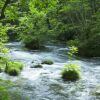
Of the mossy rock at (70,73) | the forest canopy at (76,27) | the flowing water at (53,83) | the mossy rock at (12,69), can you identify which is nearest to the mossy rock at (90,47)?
the forest canopy at (76,27)

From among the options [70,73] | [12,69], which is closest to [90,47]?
[70,73]

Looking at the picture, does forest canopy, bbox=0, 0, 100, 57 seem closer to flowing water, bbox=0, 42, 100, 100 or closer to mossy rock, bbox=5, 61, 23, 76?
flowing water, bbox=0, 42, 100, 100

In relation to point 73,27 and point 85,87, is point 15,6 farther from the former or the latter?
point 73,27

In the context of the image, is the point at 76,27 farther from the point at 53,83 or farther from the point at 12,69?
the point at 53,83

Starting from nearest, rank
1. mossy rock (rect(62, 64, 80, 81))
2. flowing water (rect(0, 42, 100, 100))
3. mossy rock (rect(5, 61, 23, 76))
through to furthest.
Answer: flowing water (rect(0, 42, 100, 100)) < mossy rock (rect(62, 64, 80, 81)) < mossy rock (rect(5, 61, 23, 76))

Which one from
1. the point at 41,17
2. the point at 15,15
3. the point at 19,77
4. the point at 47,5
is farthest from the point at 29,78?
the point at 41,17

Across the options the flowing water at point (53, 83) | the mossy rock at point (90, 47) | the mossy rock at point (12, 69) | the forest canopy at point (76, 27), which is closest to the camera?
the flowing water at point (53, 83)

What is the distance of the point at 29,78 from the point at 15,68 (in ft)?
4.19

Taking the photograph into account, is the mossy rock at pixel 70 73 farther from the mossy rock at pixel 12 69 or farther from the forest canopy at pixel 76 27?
the forest canopy at pixel 76 27

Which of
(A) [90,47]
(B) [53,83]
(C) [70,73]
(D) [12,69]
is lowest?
(A) [90,47]

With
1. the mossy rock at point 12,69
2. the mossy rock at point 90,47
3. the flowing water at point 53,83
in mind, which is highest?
the mossy rock at point 12,69

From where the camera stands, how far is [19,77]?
1719 cm

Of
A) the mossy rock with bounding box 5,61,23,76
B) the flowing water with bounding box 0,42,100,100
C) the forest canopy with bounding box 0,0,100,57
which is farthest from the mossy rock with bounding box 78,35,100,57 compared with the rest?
the mossy rock with bounding box 5,61,23,76

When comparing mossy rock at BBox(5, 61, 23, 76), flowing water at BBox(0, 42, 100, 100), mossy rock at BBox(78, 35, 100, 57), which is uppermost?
mossy rock at BBox(5, 61, 23, 76)
